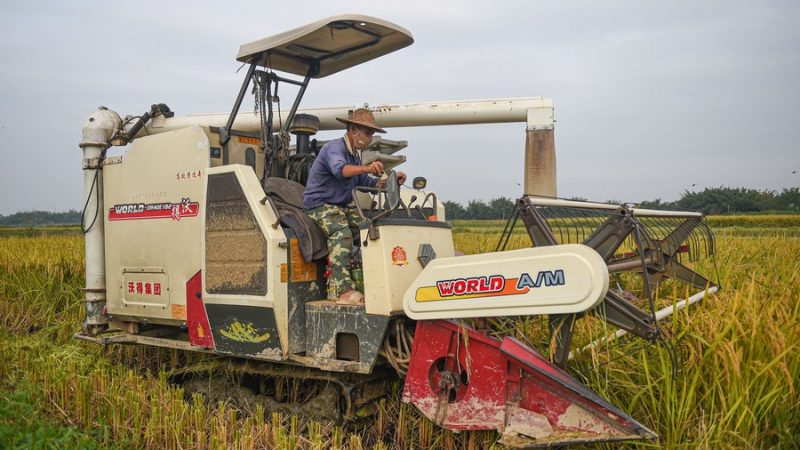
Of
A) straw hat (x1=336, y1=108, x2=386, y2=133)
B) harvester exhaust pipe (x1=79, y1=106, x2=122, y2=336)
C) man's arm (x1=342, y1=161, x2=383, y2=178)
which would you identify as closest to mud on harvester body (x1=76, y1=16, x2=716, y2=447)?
harvester exhaust pipe (x1=79, y1=106, x2=122, y2=336)

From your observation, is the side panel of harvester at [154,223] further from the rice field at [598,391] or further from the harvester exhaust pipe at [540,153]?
the harvester exhaust pipe at [540,153]

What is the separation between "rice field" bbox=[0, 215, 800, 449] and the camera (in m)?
3.22

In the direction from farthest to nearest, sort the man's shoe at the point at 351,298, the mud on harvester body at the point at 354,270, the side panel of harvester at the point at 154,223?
the side panel of harvester at the point at 154,223, the man's shoe at the point at 351,298, the mud on harvester body at the point at 354,270

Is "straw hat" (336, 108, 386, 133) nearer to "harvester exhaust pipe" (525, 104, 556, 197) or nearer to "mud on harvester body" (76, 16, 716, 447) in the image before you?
"mud on harvester body" (76, 16, 716, 447)

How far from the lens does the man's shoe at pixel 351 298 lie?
4402 millimetres

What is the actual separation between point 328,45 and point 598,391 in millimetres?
3525

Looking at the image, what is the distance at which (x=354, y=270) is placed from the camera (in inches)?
183

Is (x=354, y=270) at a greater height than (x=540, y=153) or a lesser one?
lesser

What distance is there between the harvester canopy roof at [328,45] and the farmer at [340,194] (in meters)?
0.69

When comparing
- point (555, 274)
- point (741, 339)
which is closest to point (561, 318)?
point (555, 274)

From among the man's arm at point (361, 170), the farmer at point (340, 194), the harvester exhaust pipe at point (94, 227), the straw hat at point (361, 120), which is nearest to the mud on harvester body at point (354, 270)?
the harvester exhaust pipe at point (94, 227)

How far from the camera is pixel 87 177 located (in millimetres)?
6145

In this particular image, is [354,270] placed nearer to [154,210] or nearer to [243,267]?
[243,267]

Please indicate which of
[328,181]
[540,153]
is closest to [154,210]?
[328,181]
